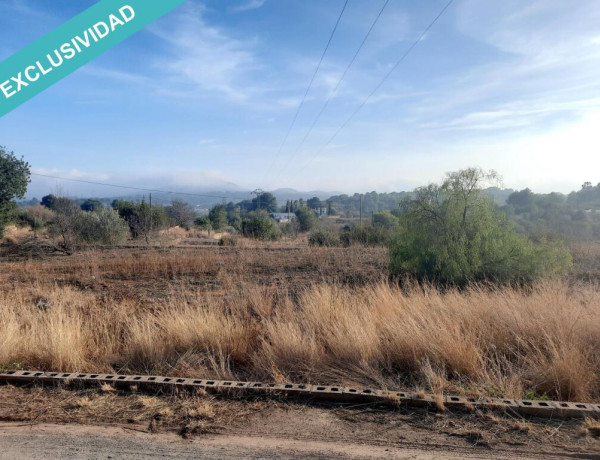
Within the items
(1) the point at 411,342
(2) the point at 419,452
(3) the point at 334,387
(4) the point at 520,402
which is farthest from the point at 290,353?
(4) the point at 520,402

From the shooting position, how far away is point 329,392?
447 cm

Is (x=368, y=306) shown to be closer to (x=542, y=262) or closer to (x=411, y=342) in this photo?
(x=411, y=342)

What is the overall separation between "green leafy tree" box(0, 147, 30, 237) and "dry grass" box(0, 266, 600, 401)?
2031 cm

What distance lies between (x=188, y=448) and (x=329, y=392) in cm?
149

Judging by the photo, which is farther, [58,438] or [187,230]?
[187,230]

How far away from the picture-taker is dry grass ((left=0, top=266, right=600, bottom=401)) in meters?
4.80

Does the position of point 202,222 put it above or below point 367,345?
above

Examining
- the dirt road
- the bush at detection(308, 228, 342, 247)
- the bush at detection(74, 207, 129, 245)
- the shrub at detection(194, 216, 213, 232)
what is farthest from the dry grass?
the shrub at detection(194, 216, 213, 232)

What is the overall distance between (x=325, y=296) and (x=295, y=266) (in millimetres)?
8304

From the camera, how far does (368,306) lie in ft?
23.9

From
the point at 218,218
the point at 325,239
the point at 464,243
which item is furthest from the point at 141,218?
the point at 464,243

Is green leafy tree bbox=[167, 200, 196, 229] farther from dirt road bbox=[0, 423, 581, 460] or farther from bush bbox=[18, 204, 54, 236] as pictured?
dirt road bbox=[0, 423, 581, 460]

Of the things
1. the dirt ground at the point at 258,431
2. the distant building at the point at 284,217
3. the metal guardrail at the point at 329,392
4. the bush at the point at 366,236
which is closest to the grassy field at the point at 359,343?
the metal guardrail at the point at 329,392

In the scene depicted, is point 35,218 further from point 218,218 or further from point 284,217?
point 284,217
